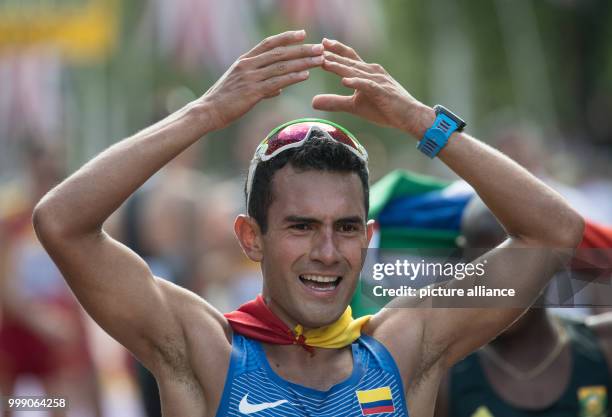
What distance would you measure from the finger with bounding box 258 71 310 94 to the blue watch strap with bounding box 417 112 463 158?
553mm

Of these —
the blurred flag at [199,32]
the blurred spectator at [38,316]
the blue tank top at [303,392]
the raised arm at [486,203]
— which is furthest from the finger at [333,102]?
the blurred flag at [199,32]

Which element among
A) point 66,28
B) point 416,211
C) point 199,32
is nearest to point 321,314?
point 416,211

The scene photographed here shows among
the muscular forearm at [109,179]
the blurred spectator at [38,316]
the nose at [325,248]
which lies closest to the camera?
the muscular forearm at [109,179]

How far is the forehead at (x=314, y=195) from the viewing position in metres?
4.35

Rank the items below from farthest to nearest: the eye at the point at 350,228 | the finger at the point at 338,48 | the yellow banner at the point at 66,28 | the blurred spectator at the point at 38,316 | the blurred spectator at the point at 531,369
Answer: the yellow banner at the point at 66,28
the blurred spectator at the point at 38,316
the blurred spectator at the point at 531,369
the finger at the point at 338,48
the eye at the point at 350,228

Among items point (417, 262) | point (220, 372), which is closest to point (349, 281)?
point (220, 372)

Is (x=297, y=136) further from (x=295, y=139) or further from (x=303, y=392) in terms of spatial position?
(x=303, y=392)

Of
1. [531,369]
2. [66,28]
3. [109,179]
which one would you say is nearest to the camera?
[109,179]

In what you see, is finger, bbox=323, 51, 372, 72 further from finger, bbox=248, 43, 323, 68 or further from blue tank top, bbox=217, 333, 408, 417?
blue tank top, bbox=217, 333, 408, 417

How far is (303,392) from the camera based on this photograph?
434 cm

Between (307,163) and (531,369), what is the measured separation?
225cm

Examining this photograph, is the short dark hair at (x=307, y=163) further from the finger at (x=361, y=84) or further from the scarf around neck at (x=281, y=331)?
the scarf around neck at (x=281, y=331)

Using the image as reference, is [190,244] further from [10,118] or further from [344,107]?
[10,118]

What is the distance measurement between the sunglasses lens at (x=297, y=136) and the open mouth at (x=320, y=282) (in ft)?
1.67
